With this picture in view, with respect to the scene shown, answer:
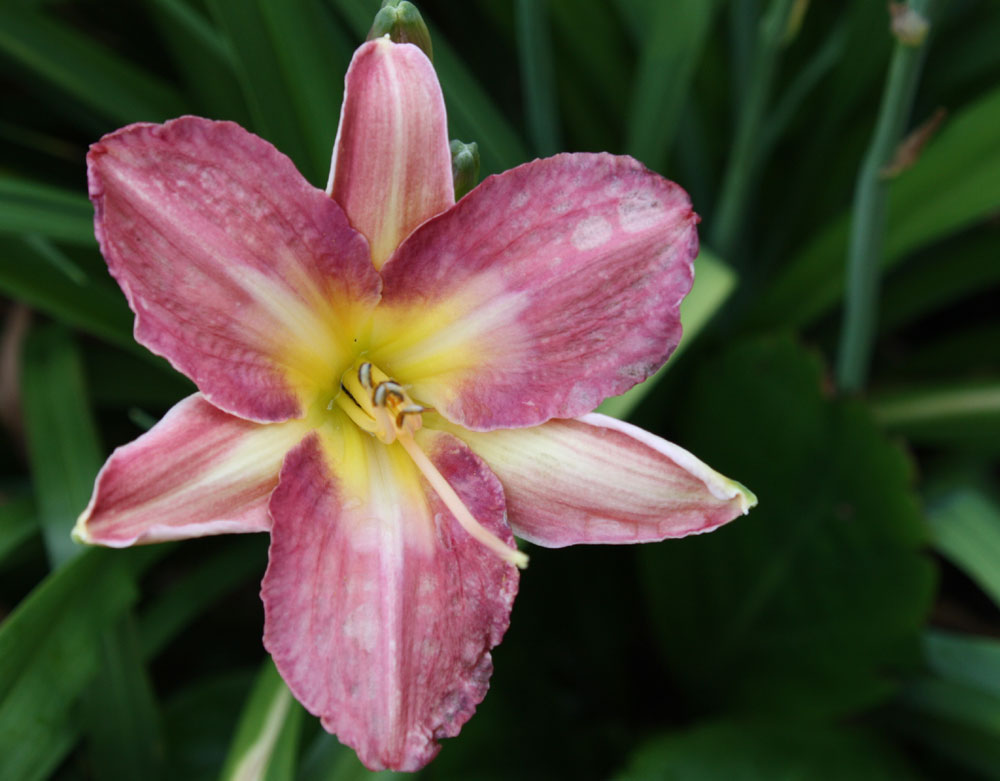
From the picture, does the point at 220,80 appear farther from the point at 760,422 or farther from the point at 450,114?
the point at 760,422

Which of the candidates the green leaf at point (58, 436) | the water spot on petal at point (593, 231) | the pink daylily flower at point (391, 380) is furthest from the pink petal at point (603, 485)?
the green leaf at point (58, 436)

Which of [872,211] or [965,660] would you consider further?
[965,660]

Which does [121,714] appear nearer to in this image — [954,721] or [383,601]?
[383,601]

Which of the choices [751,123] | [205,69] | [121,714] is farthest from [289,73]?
[121,714]

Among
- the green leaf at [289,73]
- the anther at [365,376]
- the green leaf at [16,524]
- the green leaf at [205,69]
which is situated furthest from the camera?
the green leaf at [205,69]

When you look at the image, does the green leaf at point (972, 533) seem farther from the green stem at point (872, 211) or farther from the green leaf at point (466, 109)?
the green leaf at point (466, 109)

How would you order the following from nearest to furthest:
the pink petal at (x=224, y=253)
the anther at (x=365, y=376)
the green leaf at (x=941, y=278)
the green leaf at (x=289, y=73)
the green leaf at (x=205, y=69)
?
the pink petal at (x=224, y=253), the anther at (x=365, y=376), the green leaf at (x=289, y=73), the green leaf at (x=205, y=69), the green leaf at (x=941, y=278)
